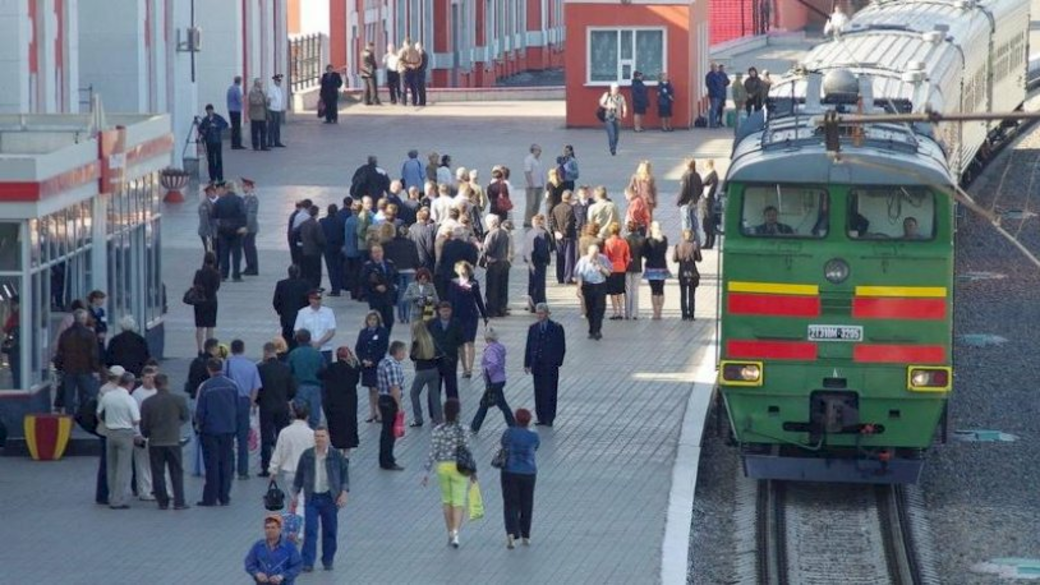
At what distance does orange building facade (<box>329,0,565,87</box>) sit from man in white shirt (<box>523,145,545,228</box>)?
23.4m

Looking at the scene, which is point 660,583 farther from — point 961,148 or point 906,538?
point 961,148

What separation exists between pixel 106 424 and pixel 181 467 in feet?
2.49

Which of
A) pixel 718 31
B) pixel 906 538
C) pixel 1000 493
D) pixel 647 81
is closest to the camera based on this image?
pixel 906 538

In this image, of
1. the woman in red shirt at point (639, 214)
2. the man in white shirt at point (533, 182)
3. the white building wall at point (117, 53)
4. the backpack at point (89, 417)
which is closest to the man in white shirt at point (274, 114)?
the white building wall at point (117, 53)

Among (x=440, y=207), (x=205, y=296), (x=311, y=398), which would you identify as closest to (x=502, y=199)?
(x=440, y=207)

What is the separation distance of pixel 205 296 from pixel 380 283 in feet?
6.73

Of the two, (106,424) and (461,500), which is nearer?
(461,500)

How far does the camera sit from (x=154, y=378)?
21.4 metres

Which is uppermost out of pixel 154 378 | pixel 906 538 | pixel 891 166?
pixel 891 166

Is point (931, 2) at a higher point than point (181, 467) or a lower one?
higher

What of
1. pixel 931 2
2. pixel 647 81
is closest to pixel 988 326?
pixel 931 2

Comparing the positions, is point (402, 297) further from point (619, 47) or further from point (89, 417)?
point (619, 47)

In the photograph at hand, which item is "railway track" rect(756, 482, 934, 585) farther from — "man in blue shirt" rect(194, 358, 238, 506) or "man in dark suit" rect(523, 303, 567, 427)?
"man in blue shirt" rect(194, 358, 238, 506)

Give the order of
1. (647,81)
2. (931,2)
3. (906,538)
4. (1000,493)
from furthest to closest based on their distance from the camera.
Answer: (647,81), (931,2), (1000,493), (906,538)
